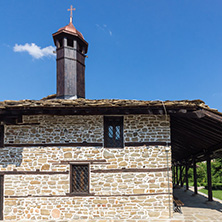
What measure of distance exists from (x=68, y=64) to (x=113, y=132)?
4849 mm

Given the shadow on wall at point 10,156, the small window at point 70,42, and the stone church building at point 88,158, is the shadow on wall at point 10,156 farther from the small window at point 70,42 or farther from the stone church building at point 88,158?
the small window at point 70,42

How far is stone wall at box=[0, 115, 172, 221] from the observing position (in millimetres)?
6629

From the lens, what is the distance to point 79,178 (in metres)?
6.85

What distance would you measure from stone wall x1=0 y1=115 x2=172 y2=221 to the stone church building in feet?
0.10

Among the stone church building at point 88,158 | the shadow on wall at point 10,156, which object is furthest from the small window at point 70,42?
the shadow on wall at point 10,156

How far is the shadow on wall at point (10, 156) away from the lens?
6871mm

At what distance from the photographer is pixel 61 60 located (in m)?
10.3

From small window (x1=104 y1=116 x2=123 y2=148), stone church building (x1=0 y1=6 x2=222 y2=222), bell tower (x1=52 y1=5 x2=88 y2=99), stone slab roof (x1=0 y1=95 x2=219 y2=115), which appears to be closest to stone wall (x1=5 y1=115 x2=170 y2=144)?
stone church building (x1=0 y1=6 x2=222 y2=222)

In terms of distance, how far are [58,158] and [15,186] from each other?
1643 millimetres

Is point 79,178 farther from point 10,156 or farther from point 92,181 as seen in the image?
point 10,156

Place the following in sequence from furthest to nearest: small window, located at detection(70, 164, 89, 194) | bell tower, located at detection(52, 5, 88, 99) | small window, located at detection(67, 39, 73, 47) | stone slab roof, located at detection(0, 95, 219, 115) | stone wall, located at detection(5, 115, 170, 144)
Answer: small window, located at detection(67, 39, 73, 47), bell tower, located at detection(52, 5, 88, 99), stone wall, located at detection(5, 115, 170, 144), small window, located at detection(70, 164, 89, 194), stone slab roof, located at detection(0, 95, 219, 115)

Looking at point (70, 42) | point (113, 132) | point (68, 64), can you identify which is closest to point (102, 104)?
point (113, 132)

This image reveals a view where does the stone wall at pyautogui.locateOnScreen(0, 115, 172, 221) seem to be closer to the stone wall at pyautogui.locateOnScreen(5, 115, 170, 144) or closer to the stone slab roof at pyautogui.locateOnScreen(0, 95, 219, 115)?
the stone wall at pyautogui.locateOnScreen(5, 115, 170, 144)

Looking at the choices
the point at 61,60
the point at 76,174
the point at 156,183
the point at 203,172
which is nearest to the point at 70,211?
the point at 76,174
